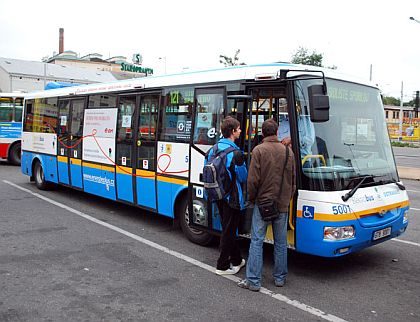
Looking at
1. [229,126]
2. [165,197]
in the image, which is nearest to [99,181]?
[165,197]

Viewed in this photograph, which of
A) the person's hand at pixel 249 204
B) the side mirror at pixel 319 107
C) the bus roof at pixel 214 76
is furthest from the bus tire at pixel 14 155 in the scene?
the side mirror at pixel 319 107

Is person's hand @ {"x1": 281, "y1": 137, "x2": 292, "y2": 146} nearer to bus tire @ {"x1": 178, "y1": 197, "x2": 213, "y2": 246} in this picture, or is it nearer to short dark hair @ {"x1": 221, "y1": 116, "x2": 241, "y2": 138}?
short dark hair @ {"x1": 221, "y1": 116, "x2": 241, "y2": 138}

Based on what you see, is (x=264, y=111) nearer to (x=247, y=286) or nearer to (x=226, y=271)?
(x=226, y=271)

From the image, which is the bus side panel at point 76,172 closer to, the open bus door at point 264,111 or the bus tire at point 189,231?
the bus tire at point 189,231

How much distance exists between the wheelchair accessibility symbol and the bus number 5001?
24 cm

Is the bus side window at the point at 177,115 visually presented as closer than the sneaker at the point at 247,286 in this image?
No

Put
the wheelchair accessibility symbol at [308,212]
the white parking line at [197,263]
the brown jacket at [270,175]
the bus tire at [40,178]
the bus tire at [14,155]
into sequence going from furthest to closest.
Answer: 1. the bus tire at [14,155]
2. the bus tire at [40,178]
3. the wheelchair accessibility symbol at [308,212]
4. the brown jacket at [270,175]
5. the white parking line at [197,263]

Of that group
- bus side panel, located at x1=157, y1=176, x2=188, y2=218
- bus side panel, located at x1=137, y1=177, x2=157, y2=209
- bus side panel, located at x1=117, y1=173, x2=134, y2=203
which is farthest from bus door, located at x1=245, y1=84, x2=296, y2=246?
→ bus side panel, located at x1=117, y1=173, x2=134, y2=203

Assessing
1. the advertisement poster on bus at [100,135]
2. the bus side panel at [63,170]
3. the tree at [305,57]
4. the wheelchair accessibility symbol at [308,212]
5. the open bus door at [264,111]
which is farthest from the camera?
the tree at [305,57]

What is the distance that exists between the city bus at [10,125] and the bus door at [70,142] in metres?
8.70

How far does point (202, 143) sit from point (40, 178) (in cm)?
685

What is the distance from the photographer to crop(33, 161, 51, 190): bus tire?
1140cm

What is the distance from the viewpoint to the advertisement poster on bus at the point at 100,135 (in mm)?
8477

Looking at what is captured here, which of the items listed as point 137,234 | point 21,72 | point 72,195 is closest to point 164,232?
point 137,234
